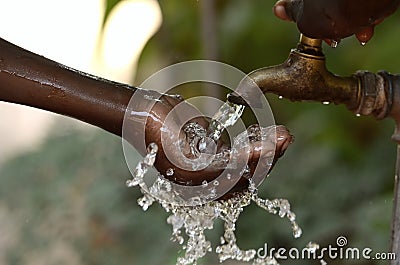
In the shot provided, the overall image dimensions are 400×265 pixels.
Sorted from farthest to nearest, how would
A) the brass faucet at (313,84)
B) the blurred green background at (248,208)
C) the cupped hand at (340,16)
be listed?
the blurred green background at (248,208) → the brass faucet at (313,84) → the cupped hand at (340,16)

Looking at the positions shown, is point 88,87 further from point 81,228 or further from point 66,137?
point 66,137

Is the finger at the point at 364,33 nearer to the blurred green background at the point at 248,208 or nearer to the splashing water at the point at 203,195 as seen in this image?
the splashing water at the point at 203,195

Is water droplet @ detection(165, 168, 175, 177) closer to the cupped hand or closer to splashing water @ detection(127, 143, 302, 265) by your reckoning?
splashing water @ detection(127, 143, 302, 265)

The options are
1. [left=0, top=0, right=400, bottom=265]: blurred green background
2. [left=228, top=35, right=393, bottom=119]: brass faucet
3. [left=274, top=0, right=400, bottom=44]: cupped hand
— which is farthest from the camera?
[left=0, top=0, right=400, bottom=265]: blurred green background

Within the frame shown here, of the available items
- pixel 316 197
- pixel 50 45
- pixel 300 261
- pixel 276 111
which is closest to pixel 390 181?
pixel 316 197

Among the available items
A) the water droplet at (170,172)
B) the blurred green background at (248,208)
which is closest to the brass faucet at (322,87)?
the water droplet at (170,172)

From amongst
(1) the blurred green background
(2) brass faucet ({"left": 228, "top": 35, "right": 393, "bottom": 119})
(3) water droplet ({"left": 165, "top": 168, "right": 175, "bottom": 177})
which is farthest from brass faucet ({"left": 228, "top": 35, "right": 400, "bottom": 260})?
(1) the blurred green background
